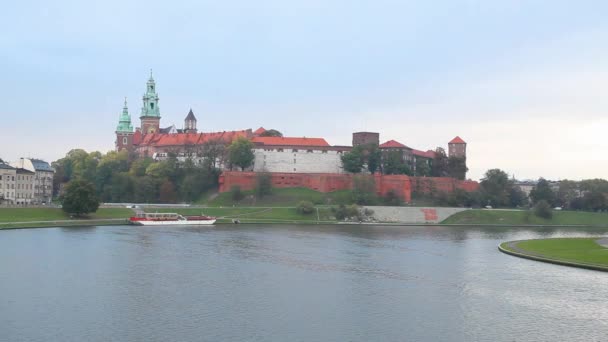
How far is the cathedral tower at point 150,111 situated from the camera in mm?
87938

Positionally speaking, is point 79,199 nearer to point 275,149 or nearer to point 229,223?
point 229,223

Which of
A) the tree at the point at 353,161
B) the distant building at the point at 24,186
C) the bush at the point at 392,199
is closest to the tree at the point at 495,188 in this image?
the bush at the point at 392,199

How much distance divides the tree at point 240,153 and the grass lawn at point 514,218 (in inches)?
885

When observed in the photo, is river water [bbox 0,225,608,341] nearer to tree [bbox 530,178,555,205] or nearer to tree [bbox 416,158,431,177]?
tree [bbox 416,158,431,177]

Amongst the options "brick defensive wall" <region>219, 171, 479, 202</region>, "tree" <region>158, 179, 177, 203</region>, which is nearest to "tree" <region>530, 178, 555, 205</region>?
"brick defensive wall" <region>219, 171, 479, 202</region>

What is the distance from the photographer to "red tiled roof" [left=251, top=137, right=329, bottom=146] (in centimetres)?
7478

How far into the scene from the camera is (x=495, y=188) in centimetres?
6950

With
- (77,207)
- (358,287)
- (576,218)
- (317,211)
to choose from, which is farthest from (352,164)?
(358,287)

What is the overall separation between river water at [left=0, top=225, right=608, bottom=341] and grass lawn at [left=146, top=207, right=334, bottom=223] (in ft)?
68.7

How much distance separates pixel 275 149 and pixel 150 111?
78.8ft

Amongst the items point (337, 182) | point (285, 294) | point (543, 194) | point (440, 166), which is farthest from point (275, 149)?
point (285, 294)

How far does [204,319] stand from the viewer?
1623 cm

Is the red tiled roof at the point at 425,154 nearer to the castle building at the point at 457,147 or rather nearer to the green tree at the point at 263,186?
the castle building at the point at 457,147

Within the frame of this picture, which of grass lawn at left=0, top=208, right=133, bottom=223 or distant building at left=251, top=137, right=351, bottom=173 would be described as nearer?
grass lawn at left=0, top=208, right=133, bottom=223
